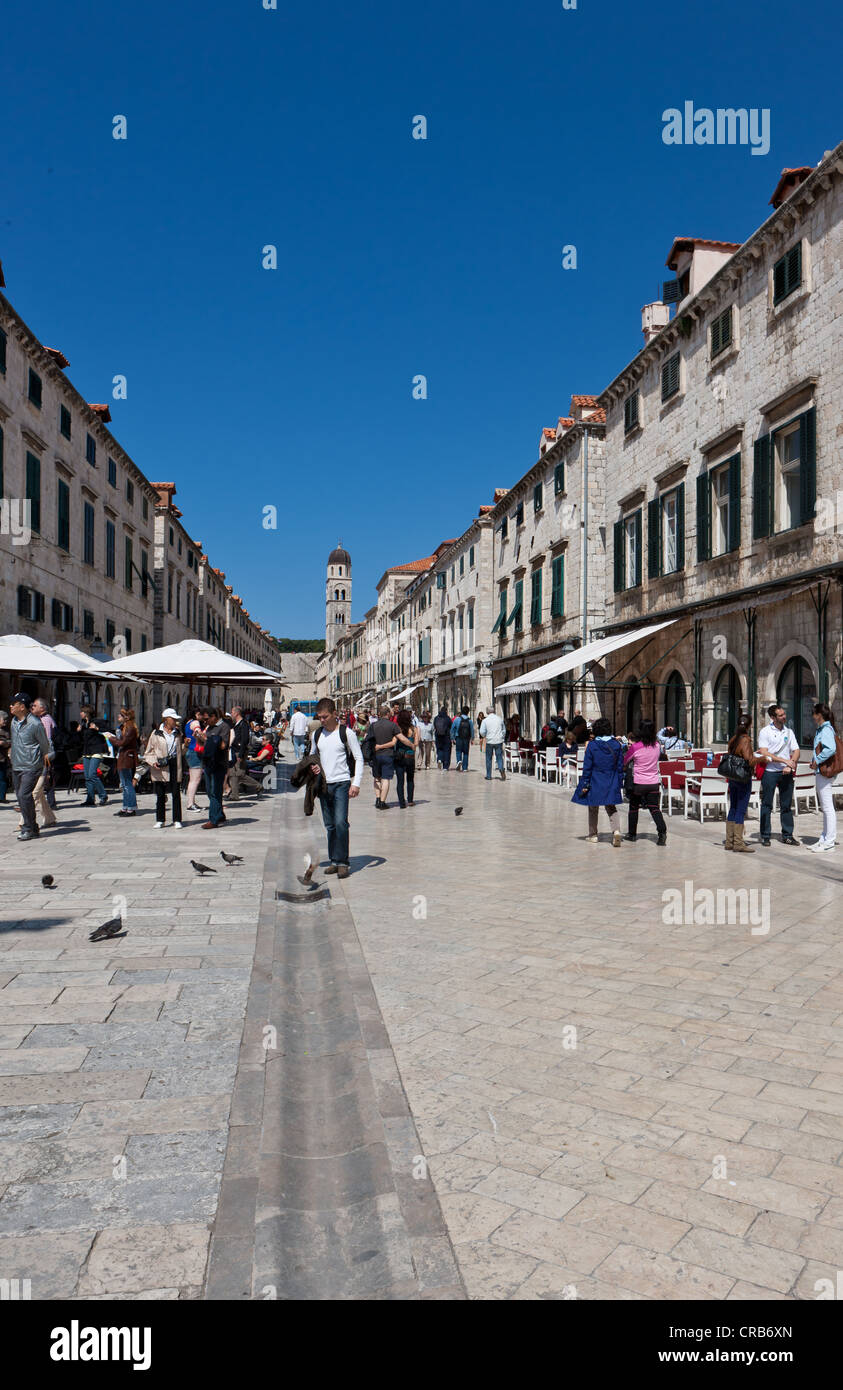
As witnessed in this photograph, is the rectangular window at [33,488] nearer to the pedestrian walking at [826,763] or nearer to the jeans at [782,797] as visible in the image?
the jeans at [782,797]

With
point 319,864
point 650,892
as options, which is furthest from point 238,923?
point 650,892

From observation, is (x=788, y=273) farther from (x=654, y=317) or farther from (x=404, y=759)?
(x=404, y=759)

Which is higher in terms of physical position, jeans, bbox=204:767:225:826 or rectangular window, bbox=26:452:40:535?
rectangular window, bbox=26:452:40:535

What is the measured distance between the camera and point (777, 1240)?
2.74 metres

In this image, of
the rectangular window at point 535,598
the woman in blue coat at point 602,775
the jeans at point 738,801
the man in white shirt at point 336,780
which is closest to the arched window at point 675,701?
the woman in blue coat at point 602,775

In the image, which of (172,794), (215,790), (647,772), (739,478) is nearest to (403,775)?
(215,790)

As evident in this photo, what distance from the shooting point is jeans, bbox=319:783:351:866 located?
9.02 m

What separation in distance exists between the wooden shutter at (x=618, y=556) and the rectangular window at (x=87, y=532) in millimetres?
15363

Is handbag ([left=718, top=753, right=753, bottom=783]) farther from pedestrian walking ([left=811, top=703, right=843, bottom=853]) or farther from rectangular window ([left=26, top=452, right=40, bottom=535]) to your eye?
rectangular window ([left=26, top=452, right=40, bottom=535])

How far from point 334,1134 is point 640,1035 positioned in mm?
1662

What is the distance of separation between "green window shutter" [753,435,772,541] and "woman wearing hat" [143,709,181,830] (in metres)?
10.8

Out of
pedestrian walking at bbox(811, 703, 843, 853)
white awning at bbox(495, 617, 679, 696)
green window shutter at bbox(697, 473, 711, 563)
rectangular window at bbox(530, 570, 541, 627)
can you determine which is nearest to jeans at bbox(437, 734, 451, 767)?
white awning at bbox(495, 617, 679, 696)

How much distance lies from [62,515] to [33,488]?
2.21m
